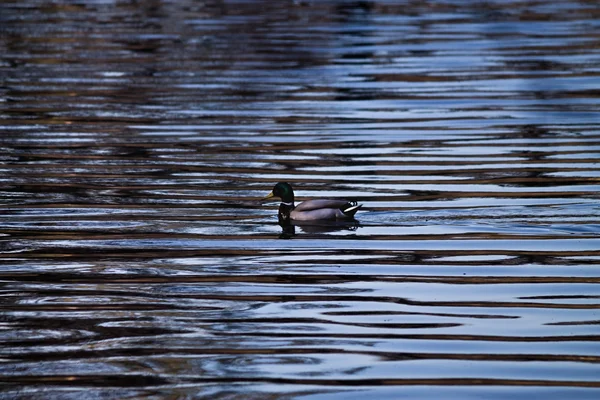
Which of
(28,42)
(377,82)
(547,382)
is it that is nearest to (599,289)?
(547,382)

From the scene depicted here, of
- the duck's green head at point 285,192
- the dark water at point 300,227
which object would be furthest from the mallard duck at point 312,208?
the dark water at point 300,227

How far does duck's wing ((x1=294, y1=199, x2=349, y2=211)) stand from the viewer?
1310 cm

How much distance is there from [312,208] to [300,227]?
0.21 m

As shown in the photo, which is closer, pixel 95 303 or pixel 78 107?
pixel 95 303

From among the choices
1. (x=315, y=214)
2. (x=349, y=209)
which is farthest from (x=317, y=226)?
(x=349, y=209)

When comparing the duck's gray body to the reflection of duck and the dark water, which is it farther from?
the dark water

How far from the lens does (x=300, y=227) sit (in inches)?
522

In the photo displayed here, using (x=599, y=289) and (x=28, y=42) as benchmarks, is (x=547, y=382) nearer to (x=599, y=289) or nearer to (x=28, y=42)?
(x=599, y=289)

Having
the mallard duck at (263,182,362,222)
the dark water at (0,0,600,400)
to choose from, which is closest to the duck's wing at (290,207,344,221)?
the mallard duck at (263,182,362,222)

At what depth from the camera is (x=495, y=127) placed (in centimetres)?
1902

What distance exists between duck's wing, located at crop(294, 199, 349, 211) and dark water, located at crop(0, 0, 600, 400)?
0.24 meters

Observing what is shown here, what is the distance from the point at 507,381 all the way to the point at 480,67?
680 inches

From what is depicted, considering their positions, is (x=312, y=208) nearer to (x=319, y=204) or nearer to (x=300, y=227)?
(x=319, y=204)

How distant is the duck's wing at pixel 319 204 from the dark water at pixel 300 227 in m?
0.24
